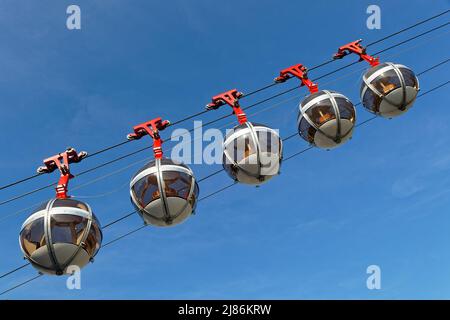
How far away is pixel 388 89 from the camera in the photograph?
50.1ft

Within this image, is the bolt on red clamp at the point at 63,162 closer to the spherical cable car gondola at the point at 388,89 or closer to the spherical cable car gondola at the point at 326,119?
the spherical cable car gondola at the point at 326,119

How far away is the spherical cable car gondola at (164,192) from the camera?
39.6ft

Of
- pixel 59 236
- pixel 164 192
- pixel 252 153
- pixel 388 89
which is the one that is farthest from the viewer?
pixel 388 89

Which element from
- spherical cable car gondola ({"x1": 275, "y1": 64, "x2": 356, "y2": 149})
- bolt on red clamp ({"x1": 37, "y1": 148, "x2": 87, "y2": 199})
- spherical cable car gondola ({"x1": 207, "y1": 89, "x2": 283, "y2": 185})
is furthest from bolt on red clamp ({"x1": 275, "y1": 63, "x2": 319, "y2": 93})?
bolt on red clamp ({"x1": 37, "y1": 148, "x2": 87, "y2": 199})

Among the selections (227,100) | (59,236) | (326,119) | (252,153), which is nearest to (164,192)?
(252,153)

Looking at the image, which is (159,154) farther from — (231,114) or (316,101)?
(316,101)

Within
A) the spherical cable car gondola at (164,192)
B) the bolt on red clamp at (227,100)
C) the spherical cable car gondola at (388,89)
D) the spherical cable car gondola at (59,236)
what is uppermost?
the spherical cable car gondola at (388,89)

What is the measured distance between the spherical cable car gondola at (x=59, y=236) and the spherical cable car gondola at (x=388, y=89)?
840cm

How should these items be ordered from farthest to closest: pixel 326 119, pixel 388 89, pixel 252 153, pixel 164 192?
pixel 388 89, pixel 326 119, pixel 252 153, pixel 164 192

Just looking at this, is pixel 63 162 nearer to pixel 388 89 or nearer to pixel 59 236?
pixel 59 236

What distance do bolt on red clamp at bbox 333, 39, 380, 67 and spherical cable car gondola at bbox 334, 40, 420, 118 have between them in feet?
0.29

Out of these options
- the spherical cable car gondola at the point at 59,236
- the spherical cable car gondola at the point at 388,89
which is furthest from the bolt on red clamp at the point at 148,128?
the spherical cable car gondola at the point at 388,89

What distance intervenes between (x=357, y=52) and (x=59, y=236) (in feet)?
32.3
